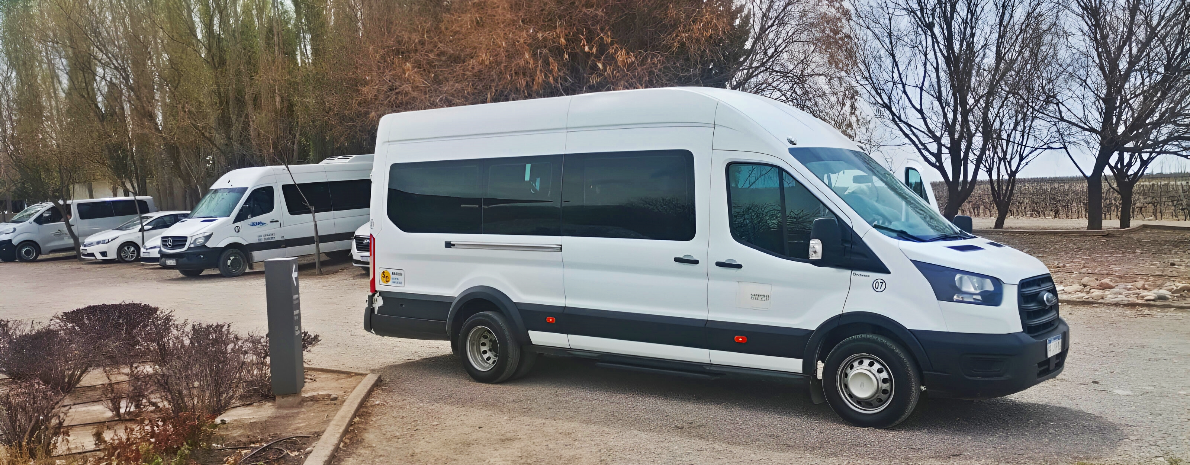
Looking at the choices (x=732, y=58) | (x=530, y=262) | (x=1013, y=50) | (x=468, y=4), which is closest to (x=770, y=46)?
→ (x=732, y=58)

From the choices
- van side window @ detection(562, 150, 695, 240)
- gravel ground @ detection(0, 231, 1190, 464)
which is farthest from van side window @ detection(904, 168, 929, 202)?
van side window @ detection(562, 150, 695, 240)

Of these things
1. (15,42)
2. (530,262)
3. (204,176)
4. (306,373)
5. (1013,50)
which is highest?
(15,42)

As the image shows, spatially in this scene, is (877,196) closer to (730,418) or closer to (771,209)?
(771,209)

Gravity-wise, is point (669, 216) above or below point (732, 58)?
below

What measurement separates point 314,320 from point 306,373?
15.4ft

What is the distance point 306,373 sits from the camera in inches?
359

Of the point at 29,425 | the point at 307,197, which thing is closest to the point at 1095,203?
the point at 307,197

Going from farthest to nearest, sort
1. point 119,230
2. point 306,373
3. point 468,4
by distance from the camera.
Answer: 1. point 119,230
2. point 468,4
3. point 306,373

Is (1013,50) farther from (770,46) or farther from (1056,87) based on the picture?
(770,46)

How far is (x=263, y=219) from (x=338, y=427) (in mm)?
16107

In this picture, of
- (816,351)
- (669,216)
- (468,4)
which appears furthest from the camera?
(468,4)

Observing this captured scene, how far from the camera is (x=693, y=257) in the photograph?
7512 millimetres

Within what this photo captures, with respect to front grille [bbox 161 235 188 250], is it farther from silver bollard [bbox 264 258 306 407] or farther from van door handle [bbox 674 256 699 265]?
van door handle [bbox 674 256 699 265]

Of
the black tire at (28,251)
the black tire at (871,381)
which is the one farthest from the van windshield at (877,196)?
the black tire at (28,251)
